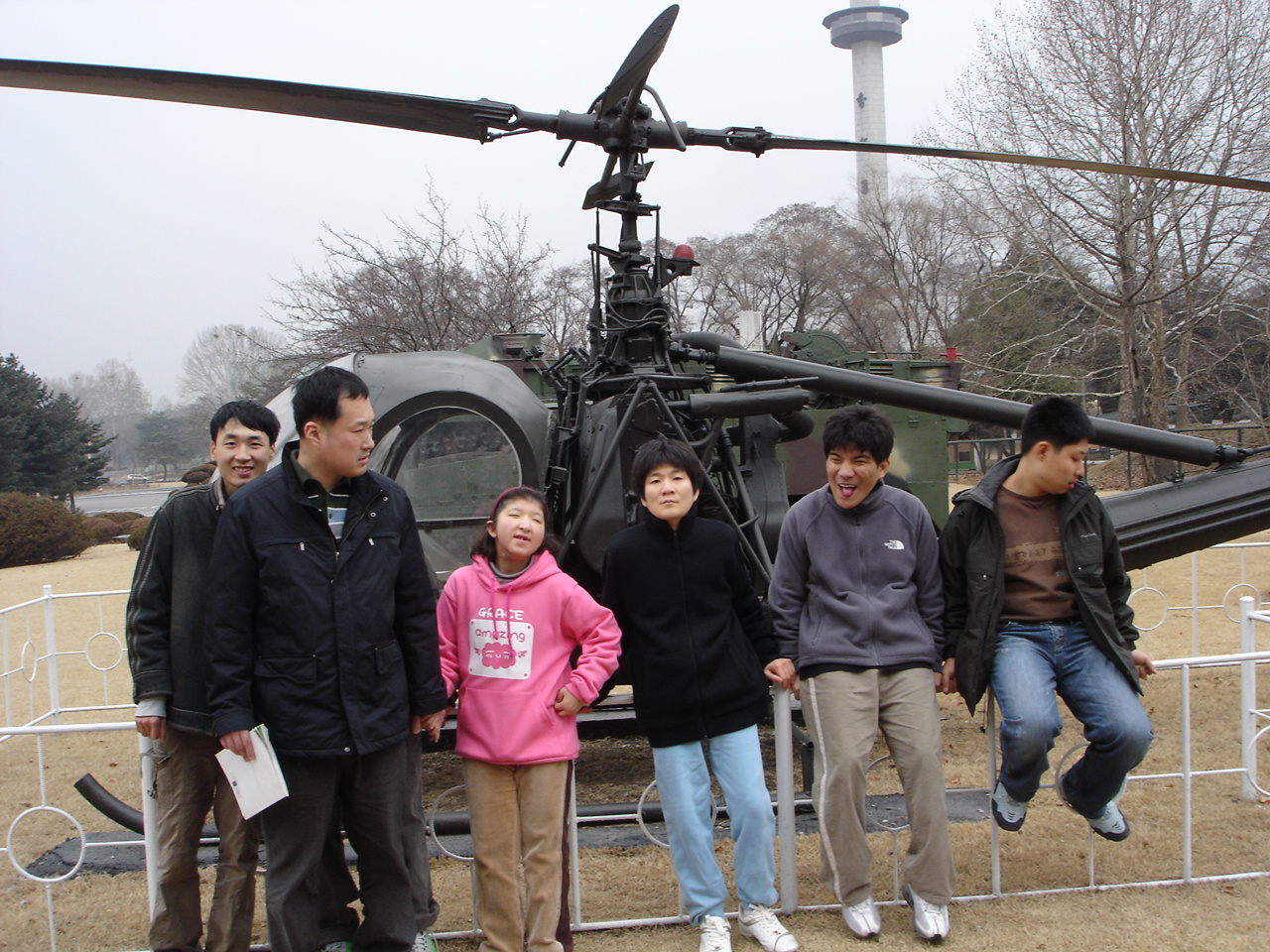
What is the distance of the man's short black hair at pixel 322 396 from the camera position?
282 cm

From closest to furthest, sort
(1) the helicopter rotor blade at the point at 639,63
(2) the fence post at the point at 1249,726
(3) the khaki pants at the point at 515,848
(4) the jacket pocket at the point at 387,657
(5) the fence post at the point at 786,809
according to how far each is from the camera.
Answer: (4) the jacket pocket at the point at 387,657, (3) the khaki pants at the point at 515,848, (5) the fence post at the point at 786,809, (1) the helicopter rotor blade at the point at 639,63, (2) the fence post at the point at 1249,726

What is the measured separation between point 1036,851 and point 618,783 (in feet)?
7.76

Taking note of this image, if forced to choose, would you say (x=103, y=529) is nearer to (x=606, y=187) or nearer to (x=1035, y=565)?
(x=606, y=187)

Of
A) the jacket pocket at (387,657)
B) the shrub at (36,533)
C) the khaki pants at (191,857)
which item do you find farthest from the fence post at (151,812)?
the shrub at (36,533)

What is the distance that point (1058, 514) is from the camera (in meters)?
3.26

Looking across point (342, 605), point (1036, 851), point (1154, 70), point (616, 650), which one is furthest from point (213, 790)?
point (1154, 70)

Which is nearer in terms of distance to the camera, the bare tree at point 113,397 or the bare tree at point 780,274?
the bare tree at point 780,274

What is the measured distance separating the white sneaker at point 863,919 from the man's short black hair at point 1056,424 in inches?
63.1

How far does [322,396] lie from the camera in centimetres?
282

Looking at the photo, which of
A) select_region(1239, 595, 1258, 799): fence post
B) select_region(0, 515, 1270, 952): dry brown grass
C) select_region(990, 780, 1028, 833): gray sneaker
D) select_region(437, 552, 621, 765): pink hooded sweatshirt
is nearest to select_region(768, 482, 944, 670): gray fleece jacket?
select_region(990, 780, 1028, 833): gray sneaker

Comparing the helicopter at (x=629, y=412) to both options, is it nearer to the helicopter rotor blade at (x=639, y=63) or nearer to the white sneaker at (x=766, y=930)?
the helicopter rotor blade at (x=639, y=63)

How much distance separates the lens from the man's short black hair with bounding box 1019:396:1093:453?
320 cm

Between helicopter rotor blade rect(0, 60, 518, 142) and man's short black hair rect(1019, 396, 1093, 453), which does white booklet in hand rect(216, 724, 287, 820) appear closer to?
helicopter rotor blade rect(0, 60, 518, 142)

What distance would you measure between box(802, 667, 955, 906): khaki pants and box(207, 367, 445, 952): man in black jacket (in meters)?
1.26
